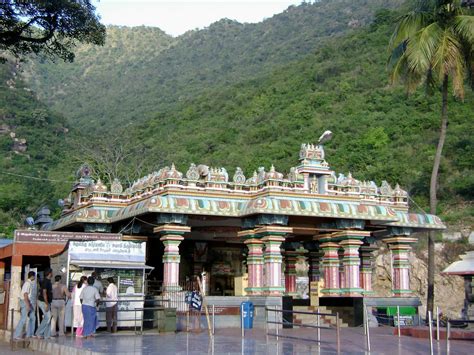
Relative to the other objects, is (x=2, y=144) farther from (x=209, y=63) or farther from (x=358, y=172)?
(x=209, y=63)

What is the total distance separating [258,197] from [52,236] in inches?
256


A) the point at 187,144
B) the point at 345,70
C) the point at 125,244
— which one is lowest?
the point at 125,244

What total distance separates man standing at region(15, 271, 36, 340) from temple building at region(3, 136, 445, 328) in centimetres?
560

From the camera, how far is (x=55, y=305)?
51.2ft

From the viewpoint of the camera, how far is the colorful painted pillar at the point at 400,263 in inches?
945

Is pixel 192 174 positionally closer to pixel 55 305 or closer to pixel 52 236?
pixel 52 236

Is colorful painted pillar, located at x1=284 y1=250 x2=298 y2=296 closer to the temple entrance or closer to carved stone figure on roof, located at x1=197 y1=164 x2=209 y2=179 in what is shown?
the temple entrance

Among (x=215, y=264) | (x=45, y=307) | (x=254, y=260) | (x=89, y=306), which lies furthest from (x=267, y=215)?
(x=215, y=264)

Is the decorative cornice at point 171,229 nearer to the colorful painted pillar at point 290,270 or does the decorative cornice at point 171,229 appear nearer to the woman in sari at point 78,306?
the woman in sari at point 78,306

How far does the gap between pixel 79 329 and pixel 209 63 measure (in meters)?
88.7

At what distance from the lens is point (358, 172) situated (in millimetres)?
45375

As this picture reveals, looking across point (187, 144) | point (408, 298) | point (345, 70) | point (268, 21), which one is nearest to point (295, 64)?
point (345, 70)

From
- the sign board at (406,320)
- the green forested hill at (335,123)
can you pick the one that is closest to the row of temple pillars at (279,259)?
the sign board at (406,320)

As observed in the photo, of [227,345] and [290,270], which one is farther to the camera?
[290,270]
